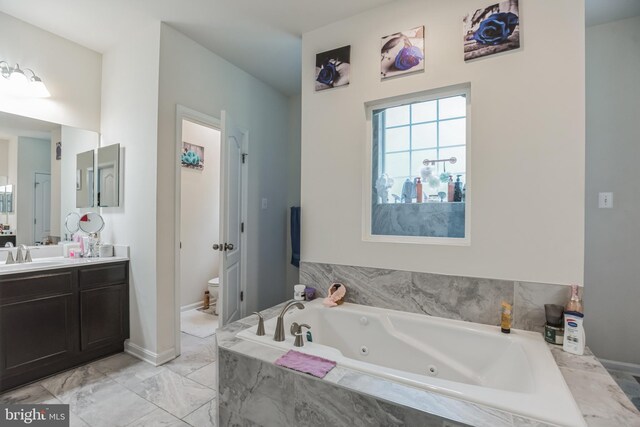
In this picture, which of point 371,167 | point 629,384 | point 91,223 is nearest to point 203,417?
point 371,167

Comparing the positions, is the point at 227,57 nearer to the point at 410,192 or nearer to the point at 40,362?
the point at 410,192

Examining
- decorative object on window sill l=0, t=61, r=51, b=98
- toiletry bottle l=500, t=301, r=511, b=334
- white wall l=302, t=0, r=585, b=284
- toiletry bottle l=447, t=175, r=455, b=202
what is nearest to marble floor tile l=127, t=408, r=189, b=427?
white wall l=302, t=0, r=585, b=284

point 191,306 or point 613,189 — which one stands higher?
point 613,189

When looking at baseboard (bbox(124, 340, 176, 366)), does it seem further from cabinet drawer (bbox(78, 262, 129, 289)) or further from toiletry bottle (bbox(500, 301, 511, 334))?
toiletry bottle (bbox(500, 301, 511, 334))

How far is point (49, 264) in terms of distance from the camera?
2.20 meters

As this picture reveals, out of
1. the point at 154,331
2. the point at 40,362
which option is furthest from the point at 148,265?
the point at 40,362

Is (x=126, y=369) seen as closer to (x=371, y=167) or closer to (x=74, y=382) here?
(x=74, y=382)

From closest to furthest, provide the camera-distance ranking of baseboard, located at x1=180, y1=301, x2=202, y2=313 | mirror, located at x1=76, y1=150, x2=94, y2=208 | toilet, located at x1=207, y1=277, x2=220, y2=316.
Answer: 1. mirror, located at x1=76, y1=150, x2=94, y2=208
2. toilet, located at x1=207, y1=277, x2=220, y2=316
3. baseboard, located at x1=180, y1=301, x2=202, y2=313

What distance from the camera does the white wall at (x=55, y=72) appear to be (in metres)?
2.30

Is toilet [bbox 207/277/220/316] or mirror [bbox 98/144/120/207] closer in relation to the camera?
mirror [bbox 98/144/120/207]

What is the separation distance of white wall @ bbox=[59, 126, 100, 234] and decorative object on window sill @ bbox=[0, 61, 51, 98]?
12.7 inches

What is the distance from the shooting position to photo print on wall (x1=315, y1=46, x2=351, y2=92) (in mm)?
2174

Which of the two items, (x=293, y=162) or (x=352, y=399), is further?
(x=293, y=162)

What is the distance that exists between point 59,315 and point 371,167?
100 inches
